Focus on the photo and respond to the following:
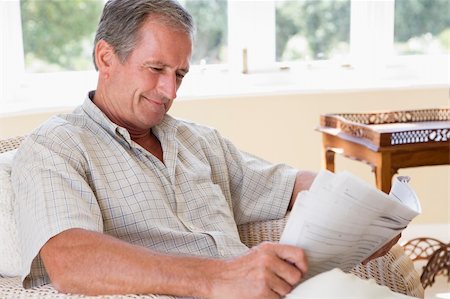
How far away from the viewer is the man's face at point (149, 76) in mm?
1782

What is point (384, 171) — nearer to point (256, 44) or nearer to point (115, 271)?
point (256, 44)

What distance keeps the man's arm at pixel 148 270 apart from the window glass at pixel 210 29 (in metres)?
2.24

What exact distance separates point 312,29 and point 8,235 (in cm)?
242

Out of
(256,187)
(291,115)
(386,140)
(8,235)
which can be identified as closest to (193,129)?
(256,187)

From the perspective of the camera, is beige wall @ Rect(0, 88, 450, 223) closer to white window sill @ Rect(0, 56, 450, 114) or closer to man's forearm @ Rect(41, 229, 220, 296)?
white window sill @ Rect(0, 56, 450, 114)

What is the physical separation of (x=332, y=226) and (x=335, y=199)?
62 mm

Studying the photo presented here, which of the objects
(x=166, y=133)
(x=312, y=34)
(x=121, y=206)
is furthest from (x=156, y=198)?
(x=312, y=34)

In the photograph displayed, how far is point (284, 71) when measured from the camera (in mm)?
3736

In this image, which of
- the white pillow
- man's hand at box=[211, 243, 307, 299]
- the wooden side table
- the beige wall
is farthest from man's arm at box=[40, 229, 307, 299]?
the beige wall

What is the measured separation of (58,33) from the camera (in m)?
3.43

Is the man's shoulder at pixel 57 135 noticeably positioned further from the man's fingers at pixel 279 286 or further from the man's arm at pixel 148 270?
the man's fingers at pixel 279 286

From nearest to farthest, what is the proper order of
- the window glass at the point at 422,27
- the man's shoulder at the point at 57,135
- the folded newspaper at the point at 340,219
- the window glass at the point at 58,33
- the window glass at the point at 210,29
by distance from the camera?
the folded newspaper at the point at 340,219 < the man's shoulder at the point at 57,135 < the window glass at the point at 58,33 < the window glass at the point at 210,29 < the window glass at the point at 422,27

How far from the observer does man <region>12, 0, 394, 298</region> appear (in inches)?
57.6

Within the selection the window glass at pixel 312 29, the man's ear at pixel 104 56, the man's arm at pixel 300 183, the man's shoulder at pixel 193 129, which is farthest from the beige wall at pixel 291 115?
the man's ear at pixel 104 56
